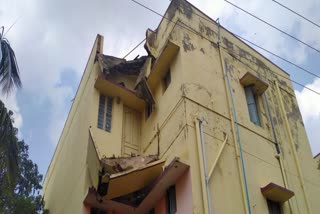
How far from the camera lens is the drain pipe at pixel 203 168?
863cm

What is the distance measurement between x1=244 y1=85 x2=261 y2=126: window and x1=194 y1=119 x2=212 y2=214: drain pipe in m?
2.91

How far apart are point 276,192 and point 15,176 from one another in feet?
23.3

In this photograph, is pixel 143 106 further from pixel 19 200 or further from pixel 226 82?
pixel 19 200

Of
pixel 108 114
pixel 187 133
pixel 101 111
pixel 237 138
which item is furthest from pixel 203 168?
pixel 101 111

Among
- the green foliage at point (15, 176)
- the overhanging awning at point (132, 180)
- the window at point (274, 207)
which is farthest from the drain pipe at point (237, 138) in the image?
the green foliage at point (15, 176)

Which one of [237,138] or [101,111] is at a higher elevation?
[101,111]

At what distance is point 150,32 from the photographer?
14766 mm

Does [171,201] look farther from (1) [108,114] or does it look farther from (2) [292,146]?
(2) [292,146]

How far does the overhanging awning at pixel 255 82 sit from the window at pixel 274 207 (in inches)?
166

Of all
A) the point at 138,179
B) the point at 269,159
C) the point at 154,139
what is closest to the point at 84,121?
the point at 154,139

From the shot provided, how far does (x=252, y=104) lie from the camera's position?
1281 cm

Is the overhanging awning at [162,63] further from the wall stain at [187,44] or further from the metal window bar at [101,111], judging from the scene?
the metal window bar at [101,111]

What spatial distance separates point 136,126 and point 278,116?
16.5 ft

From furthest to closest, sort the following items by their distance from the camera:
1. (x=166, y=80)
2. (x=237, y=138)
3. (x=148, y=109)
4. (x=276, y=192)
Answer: (x=148, y=109) → (x=166, y=80) → (x=237, y=138) → (x=276, y=192)
